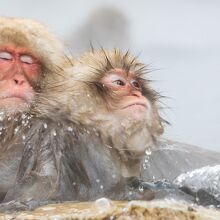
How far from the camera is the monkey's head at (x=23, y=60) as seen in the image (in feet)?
11.4

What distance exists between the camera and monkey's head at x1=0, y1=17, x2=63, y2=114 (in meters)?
3.48

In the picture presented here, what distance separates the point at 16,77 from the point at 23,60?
5.1 inches

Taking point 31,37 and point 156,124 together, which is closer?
point 156,124

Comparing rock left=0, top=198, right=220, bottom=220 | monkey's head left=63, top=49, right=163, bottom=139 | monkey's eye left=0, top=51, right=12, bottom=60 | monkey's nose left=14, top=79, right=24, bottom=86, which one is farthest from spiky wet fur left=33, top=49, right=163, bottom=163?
rock left=0, top=198, right=220, bottom=220

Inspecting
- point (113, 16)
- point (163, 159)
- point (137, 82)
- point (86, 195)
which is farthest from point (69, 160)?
point (113, 16)

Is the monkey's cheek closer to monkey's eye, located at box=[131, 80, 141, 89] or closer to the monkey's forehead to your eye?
monkey's eye, located at box=[131, 80, 141, 89]

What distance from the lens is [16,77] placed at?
3.60 metres

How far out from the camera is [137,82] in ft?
12.1

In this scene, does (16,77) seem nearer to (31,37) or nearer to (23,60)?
(23,60)

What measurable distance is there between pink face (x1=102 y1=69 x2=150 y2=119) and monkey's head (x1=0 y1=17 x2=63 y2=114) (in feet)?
1.02

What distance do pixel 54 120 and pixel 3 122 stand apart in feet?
0.70

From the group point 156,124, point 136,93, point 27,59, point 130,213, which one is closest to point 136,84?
point 136,93

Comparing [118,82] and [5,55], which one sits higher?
[5,55]

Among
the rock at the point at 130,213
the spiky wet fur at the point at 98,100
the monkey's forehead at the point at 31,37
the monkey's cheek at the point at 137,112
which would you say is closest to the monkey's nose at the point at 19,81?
the spiky wet fur at the point at 98,100
